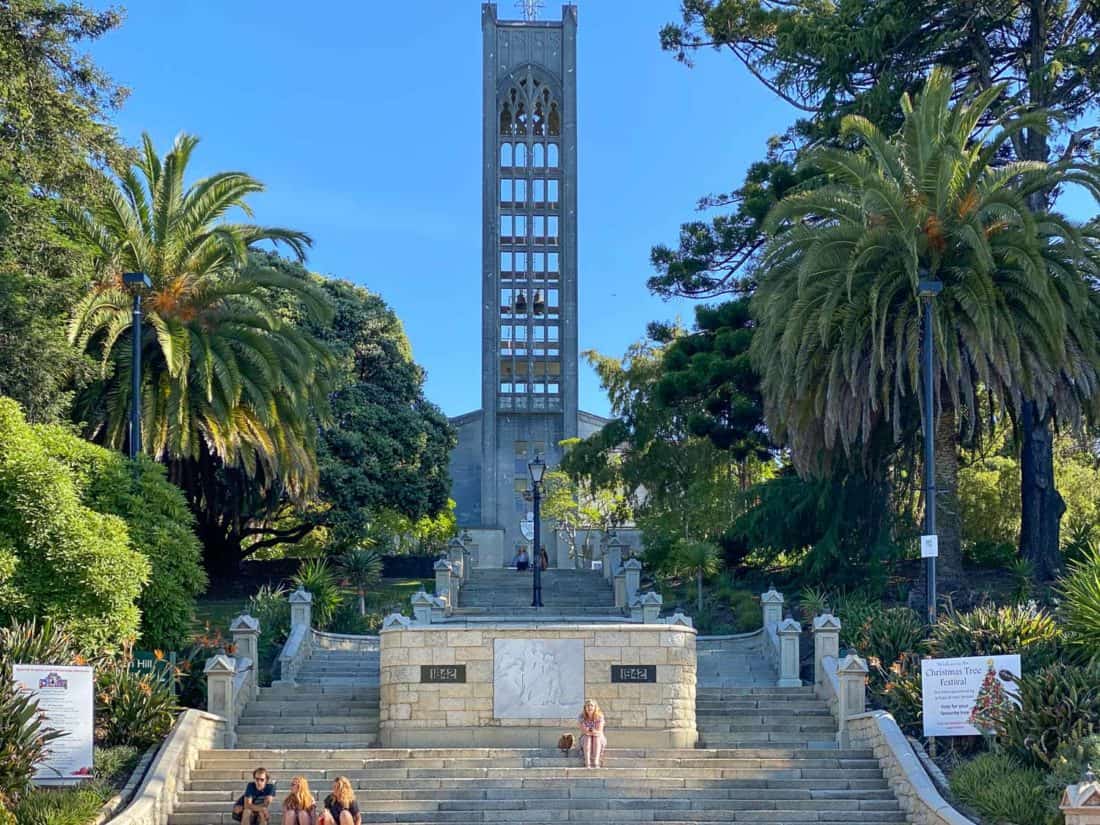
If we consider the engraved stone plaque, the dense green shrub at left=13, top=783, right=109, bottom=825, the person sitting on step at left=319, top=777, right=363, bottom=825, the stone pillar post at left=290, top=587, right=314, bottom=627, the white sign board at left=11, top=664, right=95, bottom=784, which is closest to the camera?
the person sitting on step at left=319, top=777, right=363, bottom=825

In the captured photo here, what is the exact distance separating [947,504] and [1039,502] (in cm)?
302

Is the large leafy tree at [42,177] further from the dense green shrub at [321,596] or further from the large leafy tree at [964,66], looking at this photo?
the large leafy tree at [964,66]

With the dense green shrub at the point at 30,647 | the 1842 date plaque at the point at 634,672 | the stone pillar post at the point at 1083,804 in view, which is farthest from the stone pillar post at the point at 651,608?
the stone pillar post at the point at 1083,804

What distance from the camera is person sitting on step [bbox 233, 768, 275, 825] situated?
15914 millimetres

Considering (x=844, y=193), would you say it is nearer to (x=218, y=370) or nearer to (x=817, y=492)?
(x=817, y=492)

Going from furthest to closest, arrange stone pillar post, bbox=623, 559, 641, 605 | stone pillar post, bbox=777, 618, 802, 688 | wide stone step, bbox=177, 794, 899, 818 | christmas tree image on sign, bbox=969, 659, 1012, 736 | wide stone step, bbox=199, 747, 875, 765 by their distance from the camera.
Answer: stone pillar post, bbox=623, 559, 641, 605, stone pillar post, bbox=777, 618, 802, 688, wide stone step, bbox=199, 747, 875, 765, christmas tree image on sign, bbox=969, 659, 1012, 736, wide stone step, bbox=177, 794, 899, 818

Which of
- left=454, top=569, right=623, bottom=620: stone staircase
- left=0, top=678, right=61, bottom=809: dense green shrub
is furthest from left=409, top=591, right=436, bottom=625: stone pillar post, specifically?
left=0, top=678, right=61, bottom=809: dense green shrub

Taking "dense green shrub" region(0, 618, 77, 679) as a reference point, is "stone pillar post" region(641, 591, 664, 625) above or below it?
above

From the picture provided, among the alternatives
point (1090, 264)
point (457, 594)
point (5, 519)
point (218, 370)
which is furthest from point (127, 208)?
point (1090, 264)

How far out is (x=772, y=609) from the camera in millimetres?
26281

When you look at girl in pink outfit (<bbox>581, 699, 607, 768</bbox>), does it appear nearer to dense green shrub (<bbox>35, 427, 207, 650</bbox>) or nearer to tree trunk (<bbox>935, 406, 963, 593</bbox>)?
dense green shrub (<bbox>35, 427, 207, 650</bbox>)

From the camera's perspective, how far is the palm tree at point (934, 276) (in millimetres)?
25578

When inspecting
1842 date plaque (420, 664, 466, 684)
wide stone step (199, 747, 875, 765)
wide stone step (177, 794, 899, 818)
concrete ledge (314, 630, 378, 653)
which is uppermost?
concrete ledge (314, 630, 378, 653)

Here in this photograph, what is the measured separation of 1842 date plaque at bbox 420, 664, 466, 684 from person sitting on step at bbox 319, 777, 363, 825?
16.1 ft
